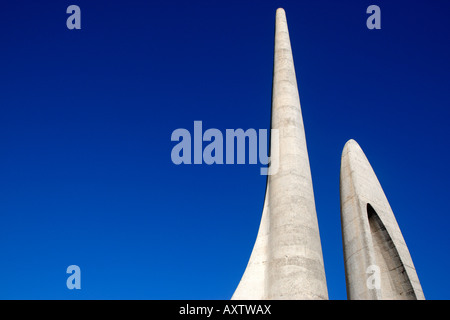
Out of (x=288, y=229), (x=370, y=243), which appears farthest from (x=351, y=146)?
(x=288, y=229)

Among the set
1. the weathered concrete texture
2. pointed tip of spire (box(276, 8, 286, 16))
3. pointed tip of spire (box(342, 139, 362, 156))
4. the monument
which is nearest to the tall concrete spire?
the monument

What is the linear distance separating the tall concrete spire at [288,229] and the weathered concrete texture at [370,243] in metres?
1.85

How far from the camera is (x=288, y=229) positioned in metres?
13.1

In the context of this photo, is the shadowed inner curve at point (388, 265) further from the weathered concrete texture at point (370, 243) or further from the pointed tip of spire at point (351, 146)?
the pointed tip of spire at point (351, 146)

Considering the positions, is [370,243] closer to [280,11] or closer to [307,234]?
[307,234]

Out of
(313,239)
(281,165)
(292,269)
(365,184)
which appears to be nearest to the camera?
(292,269)

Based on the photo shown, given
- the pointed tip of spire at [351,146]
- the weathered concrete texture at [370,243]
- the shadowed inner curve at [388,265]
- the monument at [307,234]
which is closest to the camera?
the monument at [307,234]

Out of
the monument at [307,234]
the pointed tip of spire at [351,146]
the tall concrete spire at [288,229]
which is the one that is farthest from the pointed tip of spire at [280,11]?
the pointed tip of spire at [351,146]

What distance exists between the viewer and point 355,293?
1385 centimetres

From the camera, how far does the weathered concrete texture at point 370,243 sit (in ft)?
45.2
